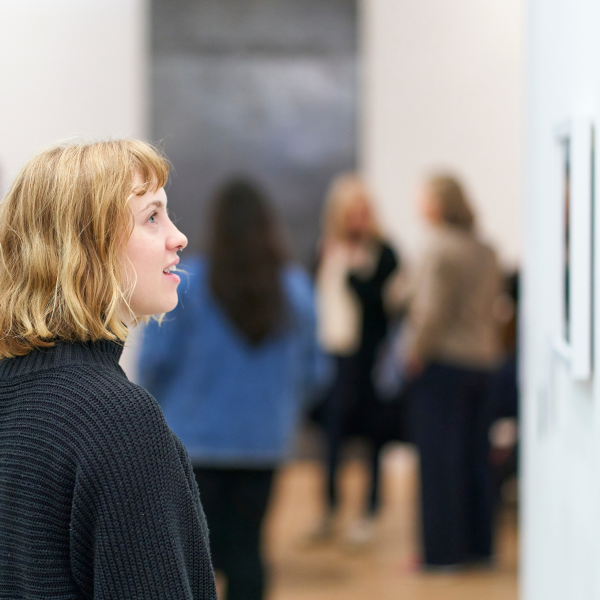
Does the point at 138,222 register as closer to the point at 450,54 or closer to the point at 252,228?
the point at 252,228

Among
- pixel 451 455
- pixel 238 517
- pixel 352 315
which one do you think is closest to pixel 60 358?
pixel 238 517

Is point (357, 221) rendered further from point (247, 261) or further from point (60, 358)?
point (60, 358)

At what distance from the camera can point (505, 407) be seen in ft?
15.1

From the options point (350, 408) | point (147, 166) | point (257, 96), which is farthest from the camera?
point (257, 96)

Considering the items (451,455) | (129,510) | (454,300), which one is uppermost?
(129,510)

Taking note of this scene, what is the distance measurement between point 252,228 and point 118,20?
3671 mm

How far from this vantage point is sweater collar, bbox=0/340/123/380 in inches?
43.5

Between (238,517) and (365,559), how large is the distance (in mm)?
1512

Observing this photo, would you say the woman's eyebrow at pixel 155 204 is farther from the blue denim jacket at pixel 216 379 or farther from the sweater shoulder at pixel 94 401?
the blue denim jacket at pixel 216 379

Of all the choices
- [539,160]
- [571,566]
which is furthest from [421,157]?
[571,566]

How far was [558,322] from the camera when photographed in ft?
5.89

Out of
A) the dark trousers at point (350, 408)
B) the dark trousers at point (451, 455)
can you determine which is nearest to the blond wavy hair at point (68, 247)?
the dark trousers at point (451, 455)

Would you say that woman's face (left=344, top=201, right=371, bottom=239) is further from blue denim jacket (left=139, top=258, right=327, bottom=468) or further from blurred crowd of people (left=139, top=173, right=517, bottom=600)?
blue denim jacket (left=139, top=258, right=327, bottom=468)

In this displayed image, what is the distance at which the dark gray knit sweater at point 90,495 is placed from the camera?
1027 mm
